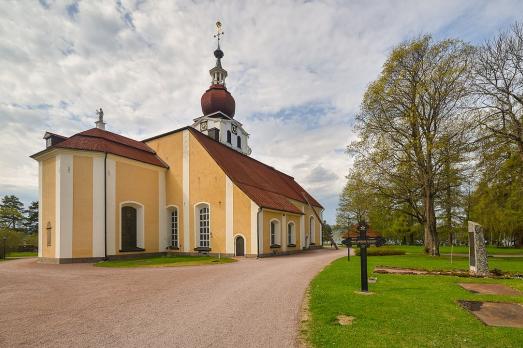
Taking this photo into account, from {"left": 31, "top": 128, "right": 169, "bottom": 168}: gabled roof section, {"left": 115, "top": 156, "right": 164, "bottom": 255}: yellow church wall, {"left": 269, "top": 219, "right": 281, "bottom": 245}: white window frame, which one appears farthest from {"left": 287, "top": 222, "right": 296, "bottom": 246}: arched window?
{"left": 31, "top": 128, "right": 169, "bottom": 168}: gabled roof section

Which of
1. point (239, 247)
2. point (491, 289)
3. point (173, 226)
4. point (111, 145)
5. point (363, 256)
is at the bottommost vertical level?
point (239, 247)

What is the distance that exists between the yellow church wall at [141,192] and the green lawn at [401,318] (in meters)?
18.3

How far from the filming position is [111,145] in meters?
25.1

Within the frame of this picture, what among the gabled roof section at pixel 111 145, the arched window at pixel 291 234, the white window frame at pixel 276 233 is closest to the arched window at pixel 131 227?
the gabled roof section at pixel 111 145

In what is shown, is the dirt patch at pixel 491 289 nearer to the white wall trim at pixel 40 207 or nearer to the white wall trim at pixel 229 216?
the white wall trim at pixel 229 216

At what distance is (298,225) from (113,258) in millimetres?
17053

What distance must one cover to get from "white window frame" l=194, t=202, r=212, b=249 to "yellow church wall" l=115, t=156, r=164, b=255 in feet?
11.2

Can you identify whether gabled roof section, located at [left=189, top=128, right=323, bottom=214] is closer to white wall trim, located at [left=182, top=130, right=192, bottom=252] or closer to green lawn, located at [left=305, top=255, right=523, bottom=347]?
white wall trim, located at [left=182, top=130, right=192, bottom=252]

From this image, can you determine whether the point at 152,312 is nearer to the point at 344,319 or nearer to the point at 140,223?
the point at 344,319

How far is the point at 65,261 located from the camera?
69.6ft

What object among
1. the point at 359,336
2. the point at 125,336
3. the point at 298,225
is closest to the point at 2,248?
the point at 298,225

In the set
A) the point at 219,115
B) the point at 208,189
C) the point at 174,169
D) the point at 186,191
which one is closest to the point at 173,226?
the point at 186,191

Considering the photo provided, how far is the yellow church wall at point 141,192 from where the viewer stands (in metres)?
24.4

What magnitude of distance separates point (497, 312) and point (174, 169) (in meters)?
25.0
